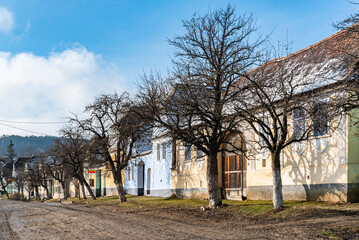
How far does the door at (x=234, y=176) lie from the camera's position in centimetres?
2530

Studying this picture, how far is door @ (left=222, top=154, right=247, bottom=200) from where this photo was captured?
83.0 feet

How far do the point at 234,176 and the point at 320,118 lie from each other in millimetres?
→ 11318

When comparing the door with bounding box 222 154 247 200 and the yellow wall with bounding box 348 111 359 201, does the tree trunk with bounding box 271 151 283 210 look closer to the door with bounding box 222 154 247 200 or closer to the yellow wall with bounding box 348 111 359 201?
the yellow wall with bounding box 348 111 359 201

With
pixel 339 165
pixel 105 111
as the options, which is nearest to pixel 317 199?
pixel 339 165

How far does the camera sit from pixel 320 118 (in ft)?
51.7

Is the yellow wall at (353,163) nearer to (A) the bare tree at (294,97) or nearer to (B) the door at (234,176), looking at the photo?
(A) the bare tree at (294,97)

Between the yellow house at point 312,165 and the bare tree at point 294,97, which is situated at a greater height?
the bare tree at point 294,97

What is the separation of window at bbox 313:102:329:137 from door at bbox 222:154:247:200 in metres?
6.88

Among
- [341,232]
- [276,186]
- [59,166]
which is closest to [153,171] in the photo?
[59,166]

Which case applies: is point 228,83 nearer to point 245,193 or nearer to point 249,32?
point 249,32

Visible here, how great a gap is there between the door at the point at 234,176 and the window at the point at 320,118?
271 inches

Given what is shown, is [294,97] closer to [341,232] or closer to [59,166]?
[341,232]

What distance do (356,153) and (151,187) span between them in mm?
24228

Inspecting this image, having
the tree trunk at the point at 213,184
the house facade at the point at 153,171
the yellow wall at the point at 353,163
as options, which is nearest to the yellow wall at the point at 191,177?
the house facade at the point at 153,171
